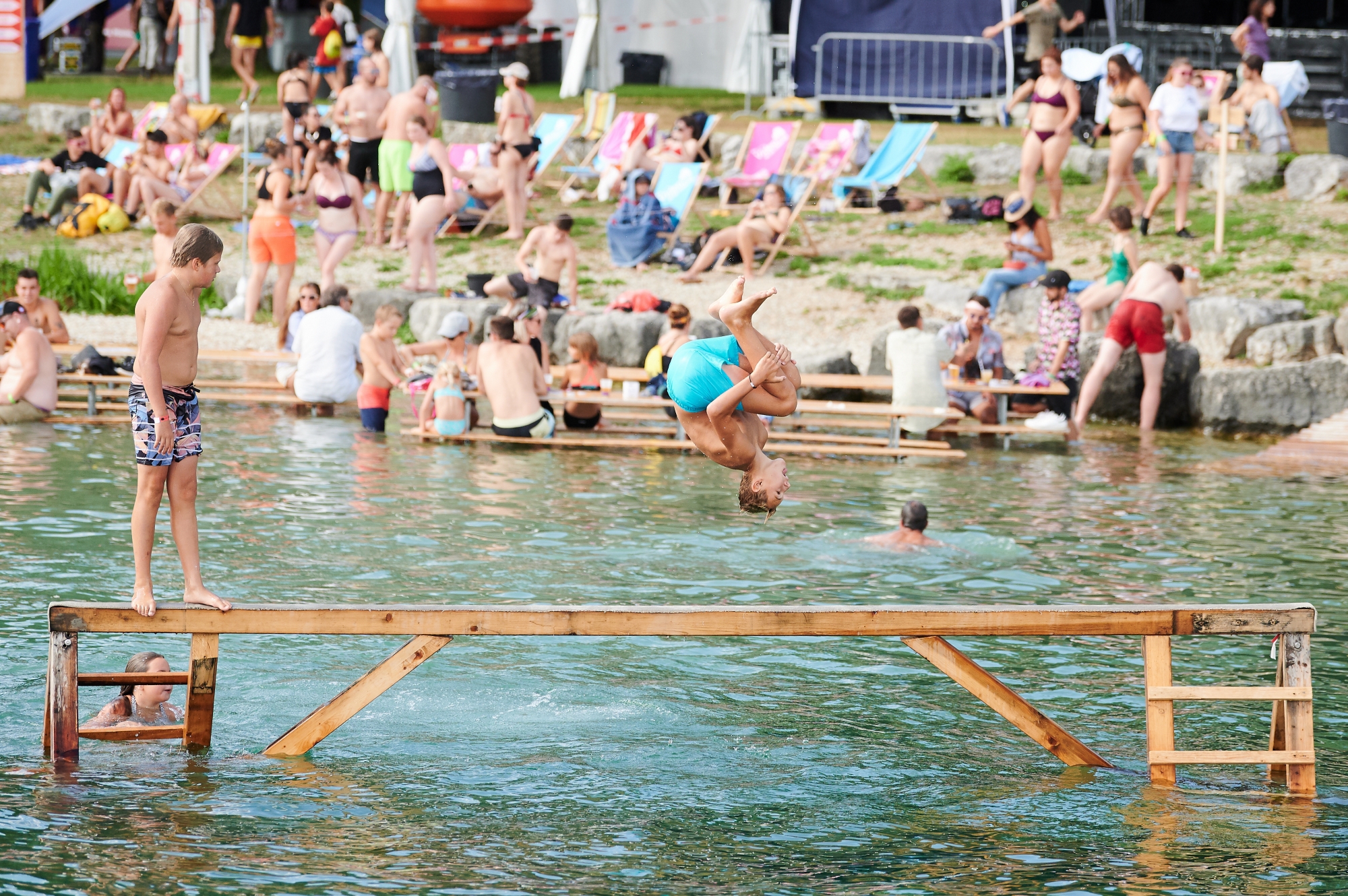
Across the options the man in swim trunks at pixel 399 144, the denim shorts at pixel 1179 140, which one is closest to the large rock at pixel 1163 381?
the denim shorts at pixel 1179 140

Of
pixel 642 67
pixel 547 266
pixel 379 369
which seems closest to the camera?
pixel 379 369

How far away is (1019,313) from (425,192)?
6.22m

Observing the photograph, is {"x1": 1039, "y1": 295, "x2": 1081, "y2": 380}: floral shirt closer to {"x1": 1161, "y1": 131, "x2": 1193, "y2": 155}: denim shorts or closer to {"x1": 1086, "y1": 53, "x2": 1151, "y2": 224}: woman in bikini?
{"x1": 1086, "y1": 53, "x2": 1151, "y2": 224}: woman in bikini

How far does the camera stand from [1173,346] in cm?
1430

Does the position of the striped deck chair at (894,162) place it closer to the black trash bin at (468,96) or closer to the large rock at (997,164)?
the large rock at (997,164)

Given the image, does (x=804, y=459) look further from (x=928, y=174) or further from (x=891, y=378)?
(x=928, y=174)

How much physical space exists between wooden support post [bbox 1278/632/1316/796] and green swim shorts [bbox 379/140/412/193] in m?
13.0

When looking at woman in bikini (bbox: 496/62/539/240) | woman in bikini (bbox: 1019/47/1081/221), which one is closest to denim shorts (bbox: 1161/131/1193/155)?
woman in bikini (bbox: 1019/47/1081/221)

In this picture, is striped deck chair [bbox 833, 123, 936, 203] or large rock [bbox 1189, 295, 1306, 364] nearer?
large rock [bbox 1189, 295, 1306, 364]

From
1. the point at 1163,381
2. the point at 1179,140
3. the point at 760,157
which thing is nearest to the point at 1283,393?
the point at 1163,381

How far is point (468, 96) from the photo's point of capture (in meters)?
22.1

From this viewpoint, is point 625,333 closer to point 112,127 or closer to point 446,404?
point 446,404

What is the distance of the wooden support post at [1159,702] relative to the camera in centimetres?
626

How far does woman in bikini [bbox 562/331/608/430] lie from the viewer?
43.8 ft
